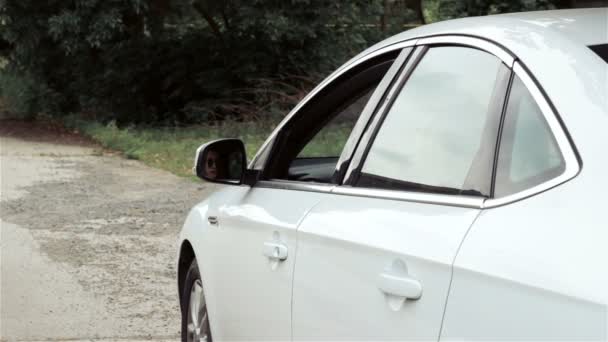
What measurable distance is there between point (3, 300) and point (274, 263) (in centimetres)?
419

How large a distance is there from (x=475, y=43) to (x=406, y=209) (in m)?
0.49

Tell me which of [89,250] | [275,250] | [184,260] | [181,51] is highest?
[275,250]

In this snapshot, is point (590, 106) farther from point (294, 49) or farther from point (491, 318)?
point (294, 49)

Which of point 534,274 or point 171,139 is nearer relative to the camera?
A: point 534,274

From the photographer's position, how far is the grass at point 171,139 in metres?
16.8

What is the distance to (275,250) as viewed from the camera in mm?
3703

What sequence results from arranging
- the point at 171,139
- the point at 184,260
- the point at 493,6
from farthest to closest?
the point at 171,139 < the point at 493,6 < the point at 184,260

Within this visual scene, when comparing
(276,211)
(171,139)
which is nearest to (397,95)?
(276,211)

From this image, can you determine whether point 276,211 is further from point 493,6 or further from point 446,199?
point 493,6

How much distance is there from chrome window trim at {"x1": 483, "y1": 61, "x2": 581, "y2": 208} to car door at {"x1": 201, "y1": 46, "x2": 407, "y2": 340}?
764 millimetres

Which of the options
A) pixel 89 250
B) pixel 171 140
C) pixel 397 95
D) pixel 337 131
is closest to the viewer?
pixel 397 95

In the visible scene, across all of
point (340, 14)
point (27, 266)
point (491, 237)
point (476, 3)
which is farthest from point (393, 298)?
point (340, 14)

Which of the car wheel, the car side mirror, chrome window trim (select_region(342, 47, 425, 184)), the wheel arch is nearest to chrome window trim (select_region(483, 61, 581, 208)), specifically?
chrome window trim (select_region(342, 47, 425, 184))

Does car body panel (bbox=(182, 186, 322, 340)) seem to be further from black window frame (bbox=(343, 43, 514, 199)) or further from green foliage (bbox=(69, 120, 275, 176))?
green foliage (bbox=(69, 120, 275, 176))
